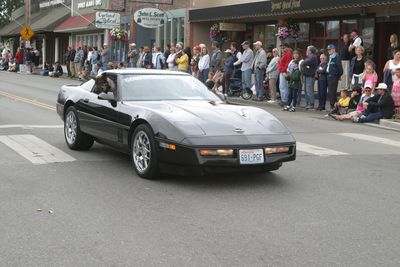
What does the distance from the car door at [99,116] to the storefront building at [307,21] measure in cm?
1087

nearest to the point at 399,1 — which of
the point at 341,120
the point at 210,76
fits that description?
the point at 341,120

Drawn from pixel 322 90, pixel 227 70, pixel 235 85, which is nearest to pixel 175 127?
pixel 322 90

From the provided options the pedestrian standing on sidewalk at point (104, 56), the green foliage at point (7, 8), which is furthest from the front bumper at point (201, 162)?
the green foliage at point (7, 8)

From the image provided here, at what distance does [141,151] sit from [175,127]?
0.71m

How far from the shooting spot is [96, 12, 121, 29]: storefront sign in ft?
113

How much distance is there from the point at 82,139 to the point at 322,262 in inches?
212

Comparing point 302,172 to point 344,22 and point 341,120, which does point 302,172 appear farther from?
point 344,22

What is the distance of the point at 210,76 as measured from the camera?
21.7 meters

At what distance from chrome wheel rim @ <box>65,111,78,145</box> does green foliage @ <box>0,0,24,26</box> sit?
52.3 metres

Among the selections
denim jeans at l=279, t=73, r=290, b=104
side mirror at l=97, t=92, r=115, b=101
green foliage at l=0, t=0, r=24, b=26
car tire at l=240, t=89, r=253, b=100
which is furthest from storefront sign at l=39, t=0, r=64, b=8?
side mirror at l=97, t=92, r=115, b=101

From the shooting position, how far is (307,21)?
Result: 23.5 metres

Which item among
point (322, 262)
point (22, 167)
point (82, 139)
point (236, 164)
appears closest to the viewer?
point (322, 262)

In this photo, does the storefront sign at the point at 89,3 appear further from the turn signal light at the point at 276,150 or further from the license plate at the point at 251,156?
the license plate at the point at 251,156

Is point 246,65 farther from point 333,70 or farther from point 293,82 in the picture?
point 333,70
